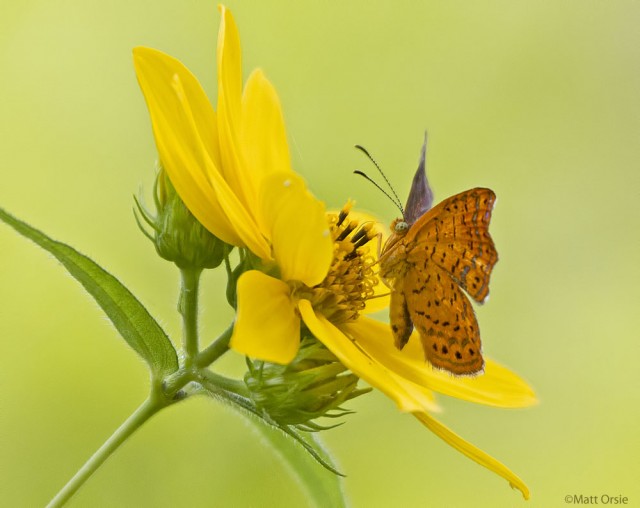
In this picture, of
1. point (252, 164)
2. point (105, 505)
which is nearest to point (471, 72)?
point (105, 505)

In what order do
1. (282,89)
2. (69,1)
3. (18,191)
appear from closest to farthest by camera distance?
1. (18,191)
2. (69,1)
3. (282,89)

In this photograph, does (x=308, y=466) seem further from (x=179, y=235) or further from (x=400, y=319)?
(x=179, y=235)

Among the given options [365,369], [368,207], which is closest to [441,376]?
[365,369]

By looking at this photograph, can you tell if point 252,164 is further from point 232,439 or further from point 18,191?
point 18,191

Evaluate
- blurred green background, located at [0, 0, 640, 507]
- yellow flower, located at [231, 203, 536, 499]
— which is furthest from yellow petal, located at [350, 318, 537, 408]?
blurred green background, located at [0, 0, 640, 507]

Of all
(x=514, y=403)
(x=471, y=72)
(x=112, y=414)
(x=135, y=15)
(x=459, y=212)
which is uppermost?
(x=135, y=15)

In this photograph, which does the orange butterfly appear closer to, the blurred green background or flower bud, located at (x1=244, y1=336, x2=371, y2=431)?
flower bud, located at (x1=244, y1=336, x2=371, y2=431)
